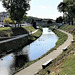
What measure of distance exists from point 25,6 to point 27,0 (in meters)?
2.85

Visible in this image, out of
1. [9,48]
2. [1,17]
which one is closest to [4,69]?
[9,48]

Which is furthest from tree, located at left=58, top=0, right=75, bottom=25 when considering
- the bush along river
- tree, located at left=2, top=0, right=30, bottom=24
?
the bush along river

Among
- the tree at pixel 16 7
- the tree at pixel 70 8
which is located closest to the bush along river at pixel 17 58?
the tree at pixel 16 7

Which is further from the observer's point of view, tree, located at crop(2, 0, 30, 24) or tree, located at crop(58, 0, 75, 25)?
tree, located at crop(58, 0, 75, 25)

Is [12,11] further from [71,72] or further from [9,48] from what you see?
[71,72]

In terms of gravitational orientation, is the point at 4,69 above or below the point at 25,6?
below

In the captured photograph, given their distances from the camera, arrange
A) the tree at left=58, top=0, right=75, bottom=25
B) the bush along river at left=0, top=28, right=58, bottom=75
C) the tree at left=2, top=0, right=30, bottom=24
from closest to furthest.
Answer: the bush along river at left=0, top=28, right=58, bottom=75 < the tree at left=2, top=0, right=30, bottom=24 < the tree at left=58, top=0, right=75, bottom=25

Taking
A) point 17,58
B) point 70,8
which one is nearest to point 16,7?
point 70,8

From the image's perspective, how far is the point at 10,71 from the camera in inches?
712

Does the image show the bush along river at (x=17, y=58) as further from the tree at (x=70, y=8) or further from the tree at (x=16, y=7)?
the tree at (x=70, y=8)

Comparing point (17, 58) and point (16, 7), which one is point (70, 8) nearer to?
point (16, 7)

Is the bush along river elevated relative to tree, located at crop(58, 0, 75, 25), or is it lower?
lower

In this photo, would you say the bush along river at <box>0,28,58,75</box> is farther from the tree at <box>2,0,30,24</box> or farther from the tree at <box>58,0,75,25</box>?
the tree at <box>58,0,75,25</box>

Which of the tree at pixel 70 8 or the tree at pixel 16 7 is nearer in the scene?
the tree at pixel 16 7
